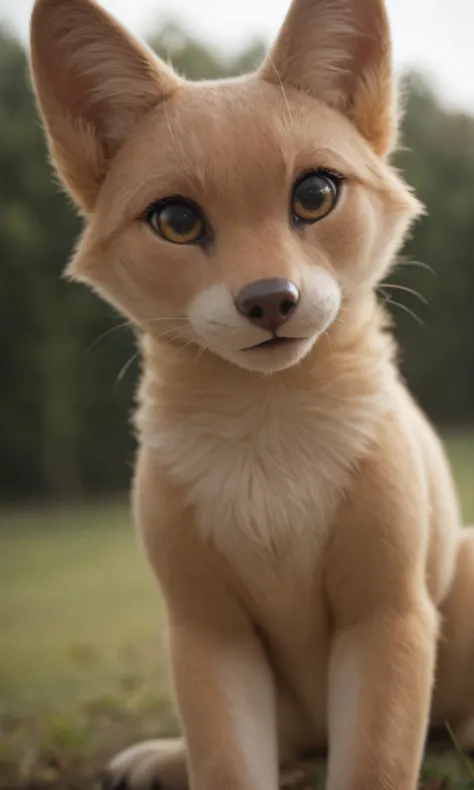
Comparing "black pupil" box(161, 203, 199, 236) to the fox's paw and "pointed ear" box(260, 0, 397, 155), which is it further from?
the fox's paw

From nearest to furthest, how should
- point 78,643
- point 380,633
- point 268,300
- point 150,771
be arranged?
point 268,300, point 380,633, point 150,771, point 78,643

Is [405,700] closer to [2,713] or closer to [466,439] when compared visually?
[2,713]

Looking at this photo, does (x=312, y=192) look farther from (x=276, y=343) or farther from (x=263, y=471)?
(x=263, y=471)

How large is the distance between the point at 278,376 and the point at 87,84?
295 mm

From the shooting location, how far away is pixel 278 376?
0.78 meters

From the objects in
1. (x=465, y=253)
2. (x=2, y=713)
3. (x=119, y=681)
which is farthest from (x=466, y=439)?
(x=2, y=713)

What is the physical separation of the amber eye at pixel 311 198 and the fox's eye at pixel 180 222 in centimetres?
8

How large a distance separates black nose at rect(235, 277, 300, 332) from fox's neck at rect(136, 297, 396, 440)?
114mm

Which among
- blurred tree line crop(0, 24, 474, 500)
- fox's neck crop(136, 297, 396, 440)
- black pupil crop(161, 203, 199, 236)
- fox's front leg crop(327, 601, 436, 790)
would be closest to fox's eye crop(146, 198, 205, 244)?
black pupil crop(161, 203, 199, 236)

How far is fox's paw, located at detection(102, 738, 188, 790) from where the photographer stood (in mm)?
908

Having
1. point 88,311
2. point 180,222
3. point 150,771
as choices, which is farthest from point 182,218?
point 88,311

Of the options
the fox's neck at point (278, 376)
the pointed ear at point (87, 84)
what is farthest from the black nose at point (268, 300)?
the pointed ear at point (87, 84)

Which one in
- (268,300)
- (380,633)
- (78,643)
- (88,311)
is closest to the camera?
(268,300)

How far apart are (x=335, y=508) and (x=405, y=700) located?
0.53ft
